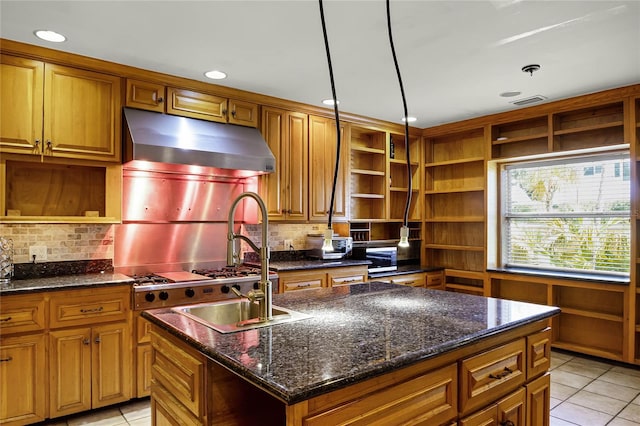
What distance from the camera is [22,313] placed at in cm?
264

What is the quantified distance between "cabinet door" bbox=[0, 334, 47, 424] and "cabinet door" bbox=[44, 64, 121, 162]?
1.28m

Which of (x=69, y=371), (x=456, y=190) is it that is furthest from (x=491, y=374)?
(x=456, y=190)

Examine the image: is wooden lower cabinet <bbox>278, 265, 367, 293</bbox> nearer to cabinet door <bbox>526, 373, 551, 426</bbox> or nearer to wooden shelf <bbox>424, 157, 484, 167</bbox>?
wooden shelf <bbox>424, 157, 484, 167</bbox>

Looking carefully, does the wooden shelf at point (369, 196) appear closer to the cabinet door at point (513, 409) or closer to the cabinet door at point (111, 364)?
the cabinet door at point (111, 364)

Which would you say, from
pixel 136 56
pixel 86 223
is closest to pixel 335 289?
pixel 86 223

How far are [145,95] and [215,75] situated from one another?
57 cm

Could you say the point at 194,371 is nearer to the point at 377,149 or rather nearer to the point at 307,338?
the point at 307,338

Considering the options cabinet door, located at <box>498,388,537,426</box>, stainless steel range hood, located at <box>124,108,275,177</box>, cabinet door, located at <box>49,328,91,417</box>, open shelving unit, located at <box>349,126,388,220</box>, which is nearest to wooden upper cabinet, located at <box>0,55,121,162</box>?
stainless steel range hood, located at <box>124,108,275,177</box>

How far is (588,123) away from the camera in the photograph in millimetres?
4184

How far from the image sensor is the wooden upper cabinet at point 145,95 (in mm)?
3307

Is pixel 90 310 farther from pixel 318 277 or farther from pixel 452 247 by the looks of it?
pixel 452 247

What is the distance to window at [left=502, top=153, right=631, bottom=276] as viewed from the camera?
407 centimetres

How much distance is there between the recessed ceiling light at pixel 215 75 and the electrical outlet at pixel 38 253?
1.80 m

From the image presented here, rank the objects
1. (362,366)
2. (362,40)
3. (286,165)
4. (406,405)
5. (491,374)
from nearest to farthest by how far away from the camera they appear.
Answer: (362,366) → (406,405) → (491,374) → (362,40) → (286,165)
